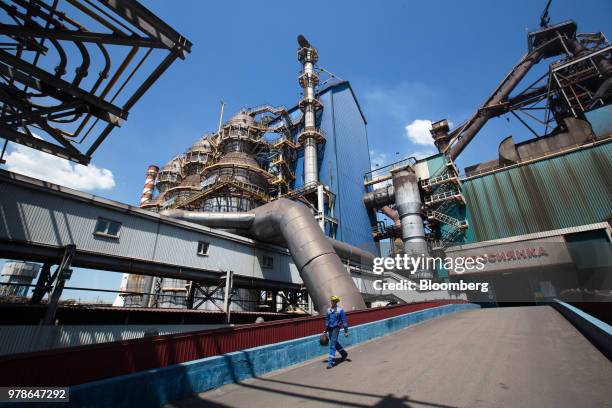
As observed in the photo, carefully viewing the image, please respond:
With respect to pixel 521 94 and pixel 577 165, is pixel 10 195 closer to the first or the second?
pixel 577 165

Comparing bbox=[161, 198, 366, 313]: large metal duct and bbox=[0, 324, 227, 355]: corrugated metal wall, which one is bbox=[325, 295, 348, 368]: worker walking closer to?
bbox=[0, 324, 227, 355]: corrugated metal wall

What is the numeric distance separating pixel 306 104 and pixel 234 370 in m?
34.5

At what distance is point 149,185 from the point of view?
169 ft

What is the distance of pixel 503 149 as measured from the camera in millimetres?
32312

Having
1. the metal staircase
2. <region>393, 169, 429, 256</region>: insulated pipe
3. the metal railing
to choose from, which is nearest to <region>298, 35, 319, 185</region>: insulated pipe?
<region>393, 169, 429, 256</region>: insulated pipe

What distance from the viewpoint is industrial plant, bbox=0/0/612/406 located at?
250 inches

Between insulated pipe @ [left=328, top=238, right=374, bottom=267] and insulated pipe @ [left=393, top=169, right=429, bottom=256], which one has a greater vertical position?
insulated pipe @ [left=393, top=169, right=429, bottom=256]

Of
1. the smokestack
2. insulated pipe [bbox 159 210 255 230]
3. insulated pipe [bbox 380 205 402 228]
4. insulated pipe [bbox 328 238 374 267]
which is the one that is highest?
the smokestack

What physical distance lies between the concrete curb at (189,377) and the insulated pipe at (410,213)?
72.2 ft

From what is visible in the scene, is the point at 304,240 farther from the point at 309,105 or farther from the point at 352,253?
the point at 309,105

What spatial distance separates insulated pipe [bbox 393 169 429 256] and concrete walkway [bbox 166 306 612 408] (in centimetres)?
1979


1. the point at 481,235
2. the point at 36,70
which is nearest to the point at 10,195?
the point at 36,70

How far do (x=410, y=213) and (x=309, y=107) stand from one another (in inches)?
725

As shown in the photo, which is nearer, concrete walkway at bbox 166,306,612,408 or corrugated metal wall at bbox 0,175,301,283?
concrete walkway at bbox 166,306,612,408
